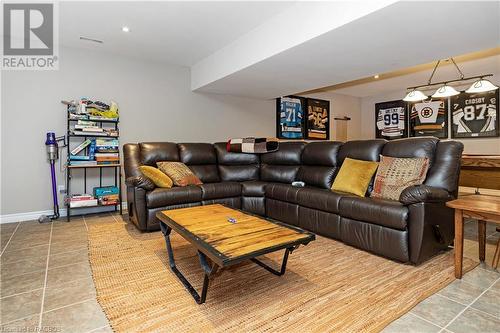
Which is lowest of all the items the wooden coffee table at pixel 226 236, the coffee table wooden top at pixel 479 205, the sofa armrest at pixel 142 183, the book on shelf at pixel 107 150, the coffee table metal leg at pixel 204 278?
the coffee table metal leg at pixel 204 278

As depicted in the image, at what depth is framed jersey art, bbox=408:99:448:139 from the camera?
5.76m

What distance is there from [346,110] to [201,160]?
15.4ft

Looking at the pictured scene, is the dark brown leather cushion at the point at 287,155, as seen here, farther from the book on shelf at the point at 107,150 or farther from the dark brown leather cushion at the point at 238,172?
the book on shelf at the point at 107,150

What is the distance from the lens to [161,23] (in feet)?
10.5

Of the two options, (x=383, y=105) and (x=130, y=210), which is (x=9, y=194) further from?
(x=383, y=105)

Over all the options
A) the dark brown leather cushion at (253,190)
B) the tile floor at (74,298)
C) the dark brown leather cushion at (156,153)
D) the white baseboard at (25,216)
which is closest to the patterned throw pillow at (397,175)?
the tile floor at (74,298)

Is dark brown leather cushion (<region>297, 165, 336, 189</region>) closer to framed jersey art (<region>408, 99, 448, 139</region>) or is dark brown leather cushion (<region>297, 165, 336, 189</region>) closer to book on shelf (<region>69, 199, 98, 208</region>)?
book on shelf (<region>69, 199, 98, 208</region>)

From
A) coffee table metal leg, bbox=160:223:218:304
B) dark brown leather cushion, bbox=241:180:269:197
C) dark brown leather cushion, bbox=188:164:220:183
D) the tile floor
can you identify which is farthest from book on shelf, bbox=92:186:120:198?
coffee table metal leg, bbox=160:223:218:304

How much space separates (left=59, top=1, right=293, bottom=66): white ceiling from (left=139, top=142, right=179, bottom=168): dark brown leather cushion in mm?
1429

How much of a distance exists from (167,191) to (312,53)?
2288 mm

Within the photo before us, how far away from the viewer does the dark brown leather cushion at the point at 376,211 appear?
224cm

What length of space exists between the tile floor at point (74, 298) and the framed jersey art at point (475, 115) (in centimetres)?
353

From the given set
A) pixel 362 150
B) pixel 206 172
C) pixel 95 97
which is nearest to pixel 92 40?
pixel 95 97

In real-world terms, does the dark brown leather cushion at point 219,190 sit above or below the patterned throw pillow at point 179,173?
below
